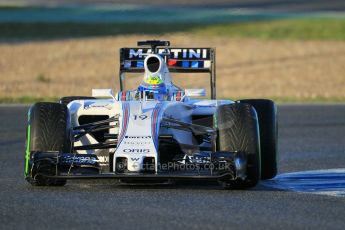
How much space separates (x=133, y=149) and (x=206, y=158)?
776 mm

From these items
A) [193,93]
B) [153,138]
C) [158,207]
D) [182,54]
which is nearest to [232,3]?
[182,54]

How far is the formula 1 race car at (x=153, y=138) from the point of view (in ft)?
39.1

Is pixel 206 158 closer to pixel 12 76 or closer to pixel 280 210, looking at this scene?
pixel 280 210

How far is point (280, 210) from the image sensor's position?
1059cm

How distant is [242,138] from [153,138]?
0.96m

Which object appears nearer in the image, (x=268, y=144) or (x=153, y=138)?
(x=153, y=138)

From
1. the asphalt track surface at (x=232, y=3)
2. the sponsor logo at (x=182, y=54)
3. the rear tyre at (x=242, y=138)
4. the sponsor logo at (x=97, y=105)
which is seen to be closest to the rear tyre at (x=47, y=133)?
the sponsor logo at (x=97, y=105)

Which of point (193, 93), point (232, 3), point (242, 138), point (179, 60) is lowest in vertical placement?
point (242, 138)

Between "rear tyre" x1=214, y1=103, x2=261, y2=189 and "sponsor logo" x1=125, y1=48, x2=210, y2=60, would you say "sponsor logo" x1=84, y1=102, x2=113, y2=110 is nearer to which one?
"rear tyre" x1=214, y1=103, x2=261, y2=189

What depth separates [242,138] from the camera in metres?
12.3

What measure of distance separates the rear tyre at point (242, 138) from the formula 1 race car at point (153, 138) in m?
0.01

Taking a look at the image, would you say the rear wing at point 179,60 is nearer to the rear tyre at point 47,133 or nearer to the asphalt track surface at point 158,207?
the asphalt track surface at point 158,207

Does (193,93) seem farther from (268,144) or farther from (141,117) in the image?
(141,117)

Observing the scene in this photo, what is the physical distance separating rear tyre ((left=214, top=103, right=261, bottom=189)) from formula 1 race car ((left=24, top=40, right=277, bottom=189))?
11mm
